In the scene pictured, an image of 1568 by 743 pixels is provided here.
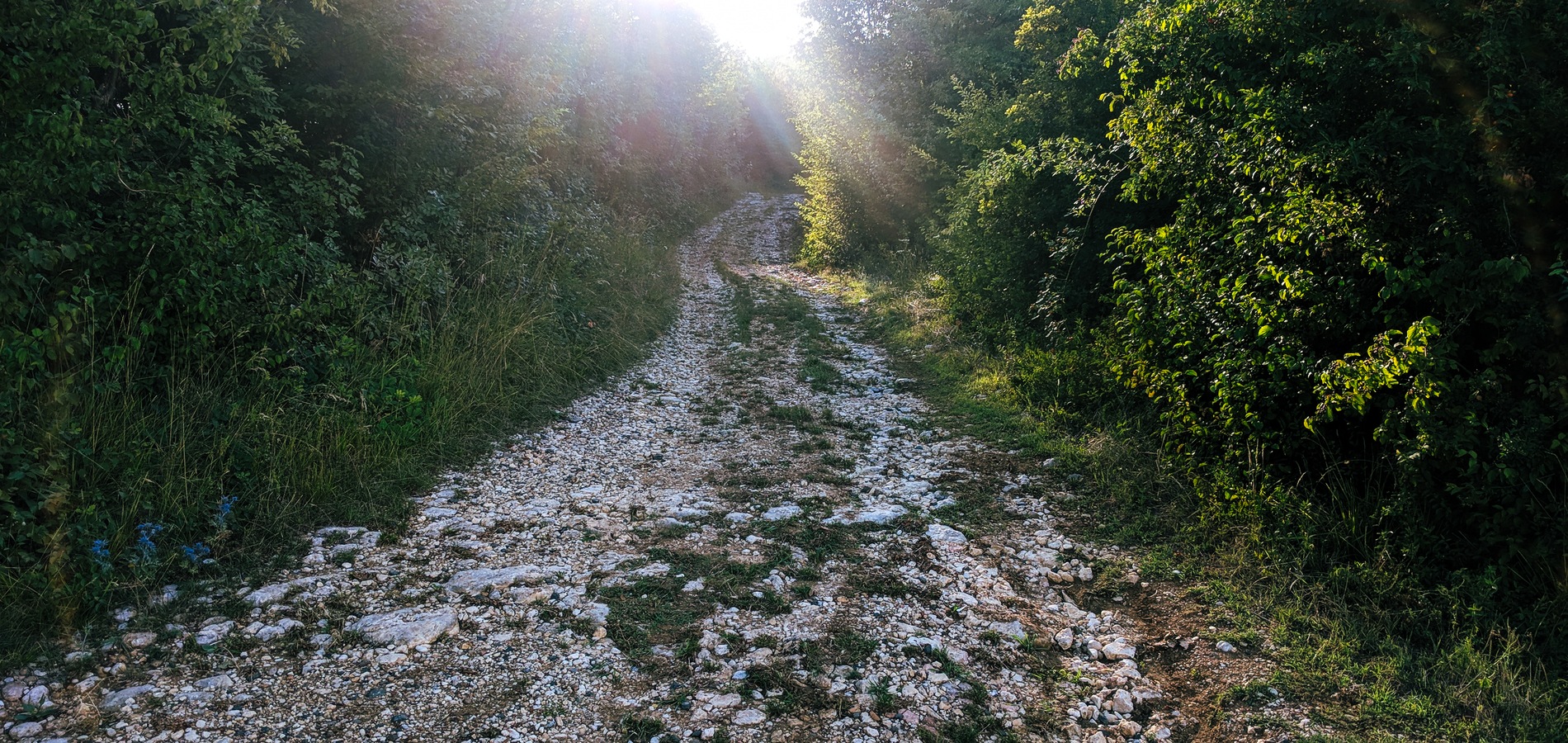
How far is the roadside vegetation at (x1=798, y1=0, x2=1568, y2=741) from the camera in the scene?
3.68 meters

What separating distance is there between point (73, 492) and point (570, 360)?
5.40 meters

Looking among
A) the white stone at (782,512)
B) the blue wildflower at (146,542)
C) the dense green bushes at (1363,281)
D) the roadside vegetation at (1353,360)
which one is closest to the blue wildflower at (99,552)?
the blue wildflower at (146,542)

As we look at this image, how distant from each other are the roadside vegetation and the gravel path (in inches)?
31.9

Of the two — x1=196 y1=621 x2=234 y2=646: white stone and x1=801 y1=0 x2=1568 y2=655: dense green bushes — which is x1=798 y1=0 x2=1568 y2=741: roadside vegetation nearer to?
x1=801 y1=0 x2=1568 y2=655: dense green bushes

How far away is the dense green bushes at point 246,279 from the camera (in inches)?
167

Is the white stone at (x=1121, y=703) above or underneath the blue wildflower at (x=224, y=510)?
underneath

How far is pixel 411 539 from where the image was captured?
5141mm

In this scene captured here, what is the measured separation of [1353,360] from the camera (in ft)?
14.4

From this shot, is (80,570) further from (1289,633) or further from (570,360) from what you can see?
(1289,633)

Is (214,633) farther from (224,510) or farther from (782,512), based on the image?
(782,512)

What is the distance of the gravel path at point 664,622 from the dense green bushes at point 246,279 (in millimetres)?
635

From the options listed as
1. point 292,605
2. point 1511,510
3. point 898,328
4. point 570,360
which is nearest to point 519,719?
point 292,605

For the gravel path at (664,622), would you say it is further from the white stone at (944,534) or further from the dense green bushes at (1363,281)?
the dense green bushes at (1363,281)

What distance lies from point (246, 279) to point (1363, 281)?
23.8ft
